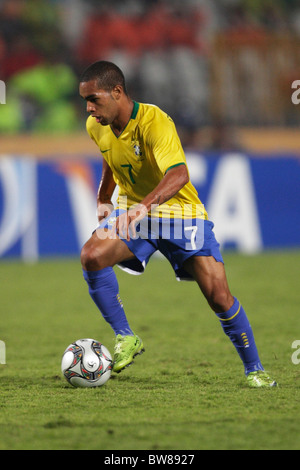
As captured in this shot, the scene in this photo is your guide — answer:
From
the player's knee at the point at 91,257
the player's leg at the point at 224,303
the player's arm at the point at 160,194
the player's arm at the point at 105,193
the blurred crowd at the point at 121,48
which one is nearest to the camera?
the player's arm at the point at 160,194

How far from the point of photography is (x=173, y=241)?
426cm

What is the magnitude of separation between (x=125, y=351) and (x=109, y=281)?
42 cm

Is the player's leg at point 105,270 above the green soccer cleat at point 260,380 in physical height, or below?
above

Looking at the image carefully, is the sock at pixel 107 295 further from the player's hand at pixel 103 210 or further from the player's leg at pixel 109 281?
the player's hand at pixel 103 210

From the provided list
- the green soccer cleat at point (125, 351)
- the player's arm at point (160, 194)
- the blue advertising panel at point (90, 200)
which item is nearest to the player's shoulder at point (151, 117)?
the player's arm at point (160, 194)

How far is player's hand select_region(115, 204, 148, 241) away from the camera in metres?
3.91

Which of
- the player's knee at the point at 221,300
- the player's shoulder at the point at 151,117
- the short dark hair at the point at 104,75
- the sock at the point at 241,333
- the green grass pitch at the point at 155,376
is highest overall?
the short dark hair at the point at 104,75

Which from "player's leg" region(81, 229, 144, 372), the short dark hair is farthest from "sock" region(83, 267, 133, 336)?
the short dark hair

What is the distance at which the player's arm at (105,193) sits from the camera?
15.7ft

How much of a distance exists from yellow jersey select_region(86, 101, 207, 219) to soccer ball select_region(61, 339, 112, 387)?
2.88ft

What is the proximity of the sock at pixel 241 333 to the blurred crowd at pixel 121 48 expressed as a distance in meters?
8.46

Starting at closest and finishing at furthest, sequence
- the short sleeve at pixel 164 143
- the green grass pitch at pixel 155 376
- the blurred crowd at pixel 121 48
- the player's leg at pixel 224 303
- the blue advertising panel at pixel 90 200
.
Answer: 1. the green grass pitch at pixel 155 376
2. the short sleeve at pixel 164 143
3. the player's leg at pixel 224 303
4. the blue advertising panel at pixel 90 200
5. the blurred crowd at pixel 121 48

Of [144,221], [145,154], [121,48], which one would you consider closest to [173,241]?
[144,221]

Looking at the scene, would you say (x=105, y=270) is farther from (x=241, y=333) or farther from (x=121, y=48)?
(x=121, y=48)
